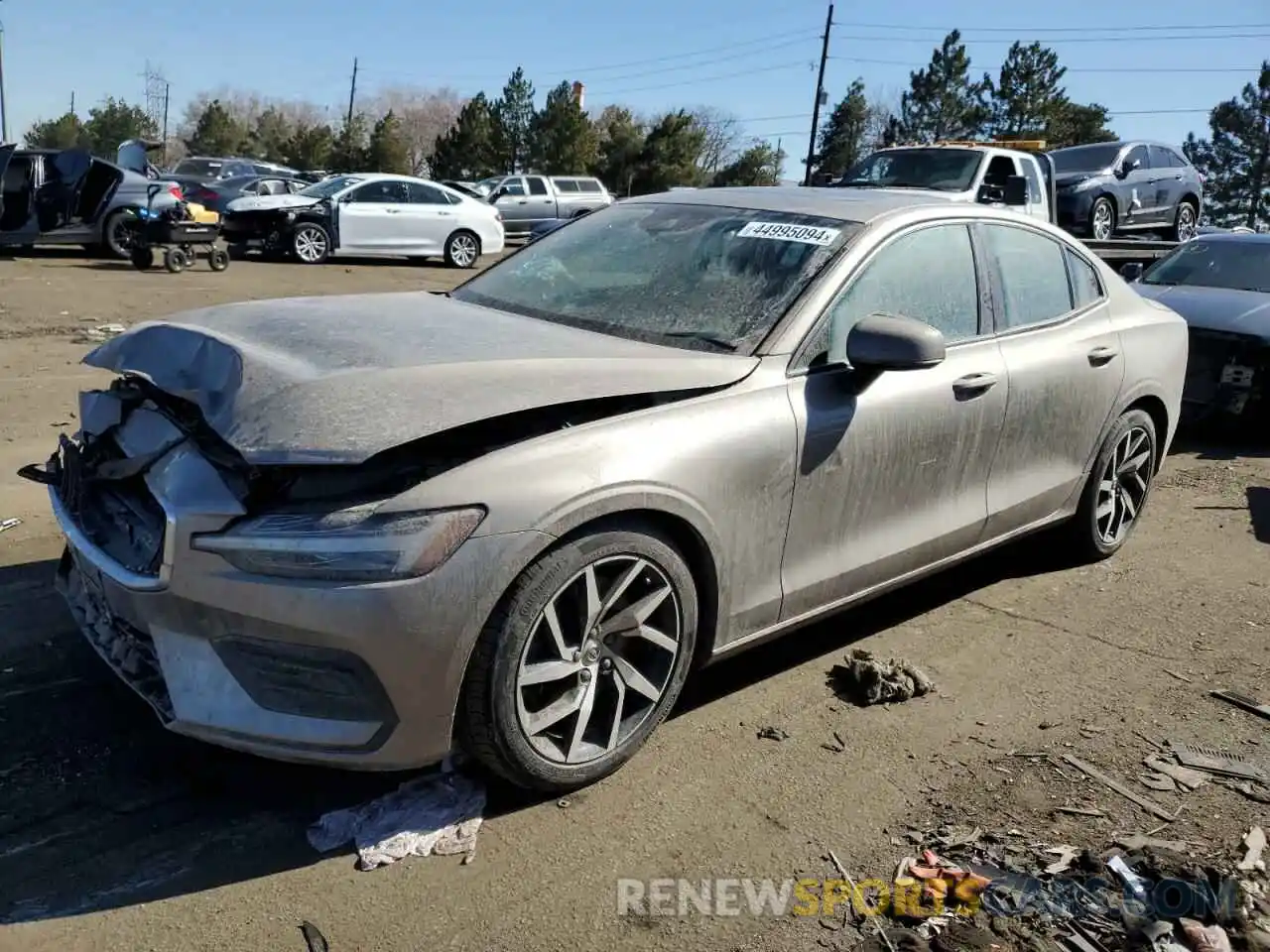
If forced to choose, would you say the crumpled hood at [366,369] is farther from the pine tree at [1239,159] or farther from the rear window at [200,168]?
the pine tree at [1239,159]

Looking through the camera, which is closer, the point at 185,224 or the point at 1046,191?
the point at 1046,191

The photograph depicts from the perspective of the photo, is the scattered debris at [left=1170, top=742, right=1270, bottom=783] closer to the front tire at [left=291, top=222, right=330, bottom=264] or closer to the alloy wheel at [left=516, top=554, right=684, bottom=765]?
the alloy wheel at [left=516, top=554, right=684, bottom=765]

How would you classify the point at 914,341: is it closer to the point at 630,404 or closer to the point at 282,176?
the point at 630,404

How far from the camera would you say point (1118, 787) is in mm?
3293

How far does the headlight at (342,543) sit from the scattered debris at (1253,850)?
227 cm

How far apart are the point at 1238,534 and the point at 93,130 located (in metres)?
85.2

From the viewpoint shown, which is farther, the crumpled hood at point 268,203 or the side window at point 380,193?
the side window at point 380,193

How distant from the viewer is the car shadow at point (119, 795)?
263 centimetres

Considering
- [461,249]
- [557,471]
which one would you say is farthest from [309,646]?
[461,249]

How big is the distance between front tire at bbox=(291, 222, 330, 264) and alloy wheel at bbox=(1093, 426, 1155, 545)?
1605 centimetres

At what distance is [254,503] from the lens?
8.78 feet

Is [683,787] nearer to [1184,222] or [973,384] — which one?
[973,384]

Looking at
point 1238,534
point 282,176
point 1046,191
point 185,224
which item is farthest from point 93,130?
point 1238,534

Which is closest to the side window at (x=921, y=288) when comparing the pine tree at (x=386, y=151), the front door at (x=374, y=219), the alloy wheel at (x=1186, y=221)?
the alloy wheel at (x=1186, y=221)
